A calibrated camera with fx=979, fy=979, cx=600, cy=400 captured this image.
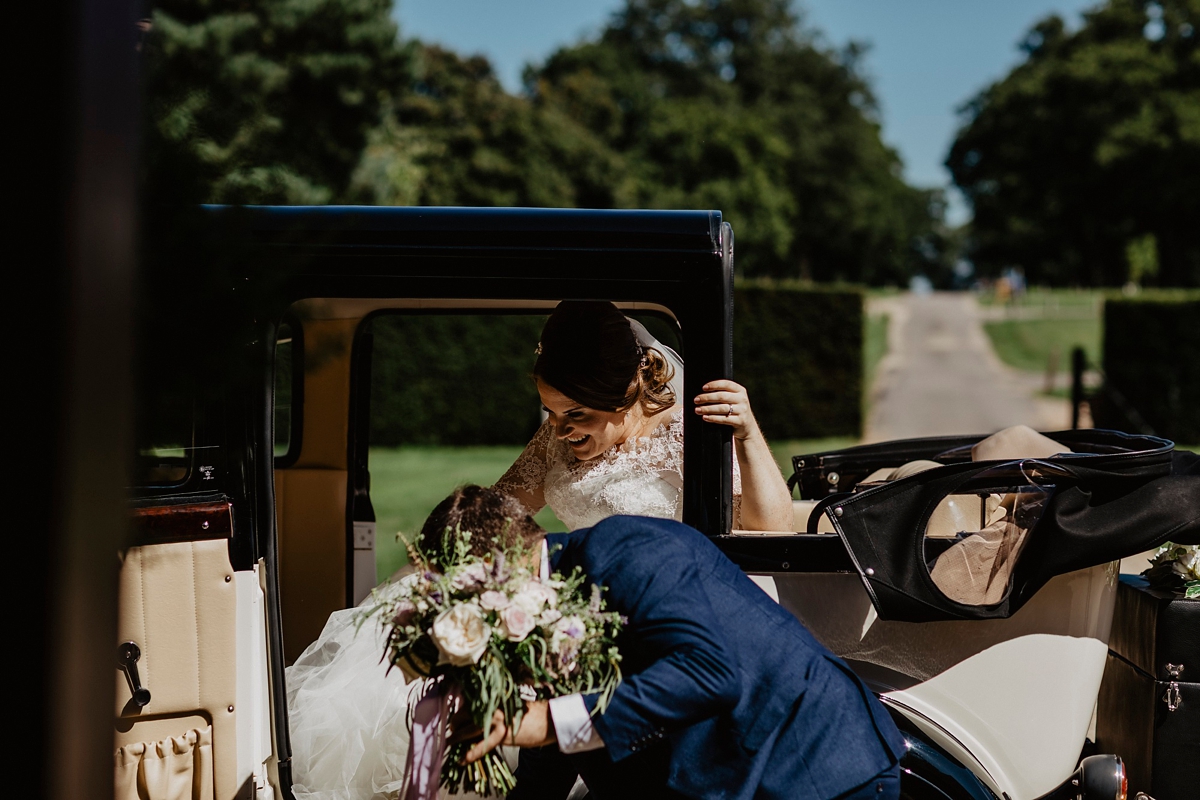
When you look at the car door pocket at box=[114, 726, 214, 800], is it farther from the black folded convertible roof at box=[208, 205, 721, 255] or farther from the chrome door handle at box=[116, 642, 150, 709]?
the black folded convertible roof at box=[208, 205, 721, 255]

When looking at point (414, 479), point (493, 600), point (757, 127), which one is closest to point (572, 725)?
point (493, 600)

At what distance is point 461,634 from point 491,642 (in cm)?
10

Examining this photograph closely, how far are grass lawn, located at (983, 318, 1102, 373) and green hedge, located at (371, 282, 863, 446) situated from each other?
12768 mm

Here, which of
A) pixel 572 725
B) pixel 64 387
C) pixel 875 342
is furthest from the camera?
pixel 875 342

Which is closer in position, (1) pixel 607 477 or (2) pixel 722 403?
(2) pixel 722 403

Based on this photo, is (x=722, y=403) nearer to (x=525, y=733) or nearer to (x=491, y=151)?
(x=525, y=733)

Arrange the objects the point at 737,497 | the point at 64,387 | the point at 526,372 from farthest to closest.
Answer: the point at 526,372, the point at 737,497, the point at 64,387

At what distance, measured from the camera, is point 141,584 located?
7.40 feet

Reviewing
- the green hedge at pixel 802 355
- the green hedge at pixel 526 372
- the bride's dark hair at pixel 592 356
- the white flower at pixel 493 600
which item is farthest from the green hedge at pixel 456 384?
the white flower at pixel 493 600

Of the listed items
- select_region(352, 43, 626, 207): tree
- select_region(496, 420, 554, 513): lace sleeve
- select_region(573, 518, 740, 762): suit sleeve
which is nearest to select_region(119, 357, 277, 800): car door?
select_region(573, 518, 740, 762): suit sleeve

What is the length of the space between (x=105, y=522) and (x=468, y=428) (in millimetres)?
14414

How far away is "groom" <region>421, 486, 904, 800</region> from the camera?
191 centimetres

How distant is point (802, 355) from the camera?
622 inches

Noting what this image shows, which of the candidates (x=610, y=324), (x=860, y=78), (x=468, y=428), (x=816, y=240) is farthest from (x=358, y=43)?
(x=860, y=78)
